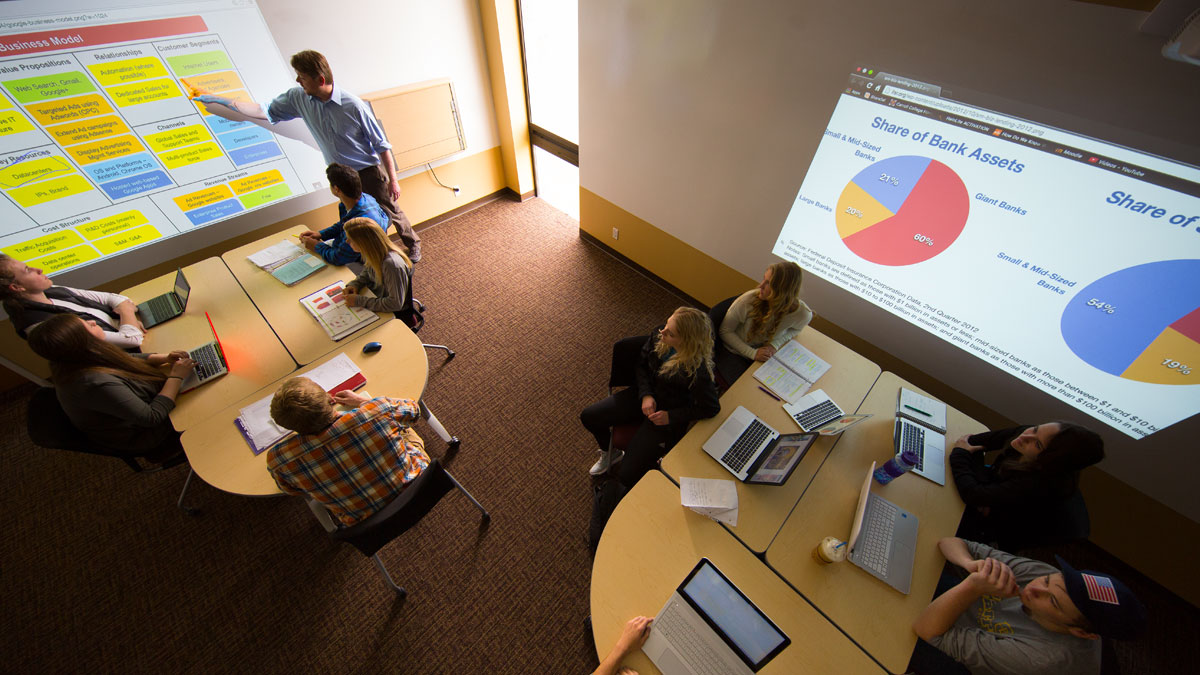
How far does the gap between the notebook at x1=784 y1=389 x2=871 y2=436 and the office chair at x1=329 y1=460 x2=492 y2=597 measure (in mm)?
1731

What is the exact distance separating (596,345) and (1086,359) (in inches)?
112

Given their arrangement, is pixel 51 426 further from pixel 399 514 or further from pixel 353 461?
pixel 399 514

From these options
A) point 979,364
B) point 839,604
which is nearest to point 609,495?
point 839,604

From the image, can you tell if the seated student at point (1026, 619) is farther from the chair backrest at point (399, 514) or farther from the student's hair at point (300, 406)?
the student's hair at point (300, 406)

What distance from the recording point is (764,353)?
237 centimetres

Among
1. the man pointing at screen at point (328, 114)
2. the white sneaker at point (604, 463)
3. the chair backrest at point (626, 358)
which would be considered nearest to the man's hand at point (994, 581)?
the chair backrest at point (626, 358)

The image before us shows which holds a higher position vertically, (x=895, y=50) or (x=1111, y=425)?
(x=895, y=50)

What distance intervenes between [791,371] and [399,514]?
206 centimetres

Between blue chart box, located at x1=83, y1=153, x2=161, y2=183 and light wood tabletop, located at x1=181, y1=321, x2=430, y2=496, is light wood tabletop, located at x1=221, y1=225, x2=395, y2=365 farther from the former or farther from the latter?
blue chart box, located at x1=83, y1=153, x2=161, y2=183

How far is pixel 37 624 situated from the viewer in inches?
84.2

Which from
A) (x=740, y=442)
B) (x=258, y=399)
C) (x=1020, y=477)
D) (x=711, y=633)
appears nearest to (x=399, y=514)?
(x=258, y=399)

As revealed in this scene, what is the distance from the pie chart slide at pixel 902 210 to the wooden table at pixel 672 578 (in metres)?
1.94

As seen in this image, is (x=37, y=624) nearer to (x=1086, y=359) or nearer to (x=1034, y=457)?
(x=1034, y=457)

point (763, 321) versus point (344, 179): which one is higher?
A: point (344, 179)
